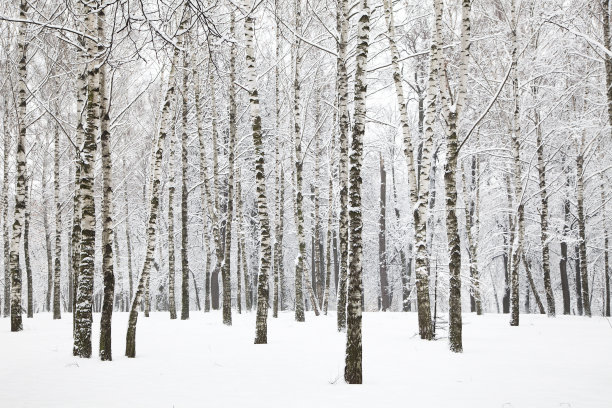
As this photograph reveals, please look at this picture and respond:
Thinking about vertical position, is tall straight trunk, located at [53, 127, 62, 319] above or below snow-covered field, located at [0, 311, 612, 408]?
above

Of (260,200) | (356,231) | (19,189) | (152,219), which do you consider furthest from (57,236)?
(356,231)

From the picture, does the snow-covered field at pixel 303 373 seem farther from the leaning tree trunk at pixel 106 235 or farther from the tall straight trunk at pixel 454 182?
the tall straight trunk at pixel 454 182

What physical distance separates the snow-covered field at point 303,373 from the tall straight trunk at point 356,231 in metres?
0.34

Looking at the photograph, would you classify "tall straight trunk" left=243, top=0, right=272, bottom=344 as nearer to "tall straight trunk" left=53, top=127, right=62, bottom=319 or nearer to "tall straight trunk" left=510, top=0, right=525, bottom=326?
"tall straight trunk" left=510, top=0, right=525, bottom=326

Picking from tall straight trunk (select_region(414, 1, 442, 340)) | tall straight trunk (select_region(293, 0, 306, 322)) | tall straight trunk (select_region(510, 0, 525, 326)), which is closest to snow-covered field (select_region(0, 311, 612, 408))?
tall straight trunk (select_region(414, 1, 442, 340))

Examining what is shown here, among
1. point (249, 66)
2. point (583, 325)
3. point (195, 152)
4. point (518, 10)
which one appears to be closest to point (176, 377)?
point (249, 66)

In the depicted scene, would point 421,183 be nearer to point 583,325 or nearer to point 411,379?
point 411,379

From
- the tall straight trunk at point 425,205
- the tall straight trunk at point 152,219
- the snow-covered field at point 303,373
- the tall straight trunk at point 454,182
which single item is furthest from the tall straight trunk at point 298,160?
the tall straight trunk at point 152,219

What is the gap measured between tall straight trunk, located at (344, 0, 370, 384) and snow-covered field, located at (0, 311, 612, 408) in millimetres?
341

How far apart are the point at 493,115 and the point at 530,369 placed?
15681 mm

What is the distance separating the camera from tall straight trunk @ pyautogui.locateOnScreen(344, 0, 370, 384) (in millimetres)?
5754

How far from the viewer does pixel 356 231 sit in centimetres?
593

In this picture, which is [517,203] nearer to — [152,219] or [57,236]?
[152,219]

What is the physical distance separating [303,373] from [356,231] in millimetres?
2391
